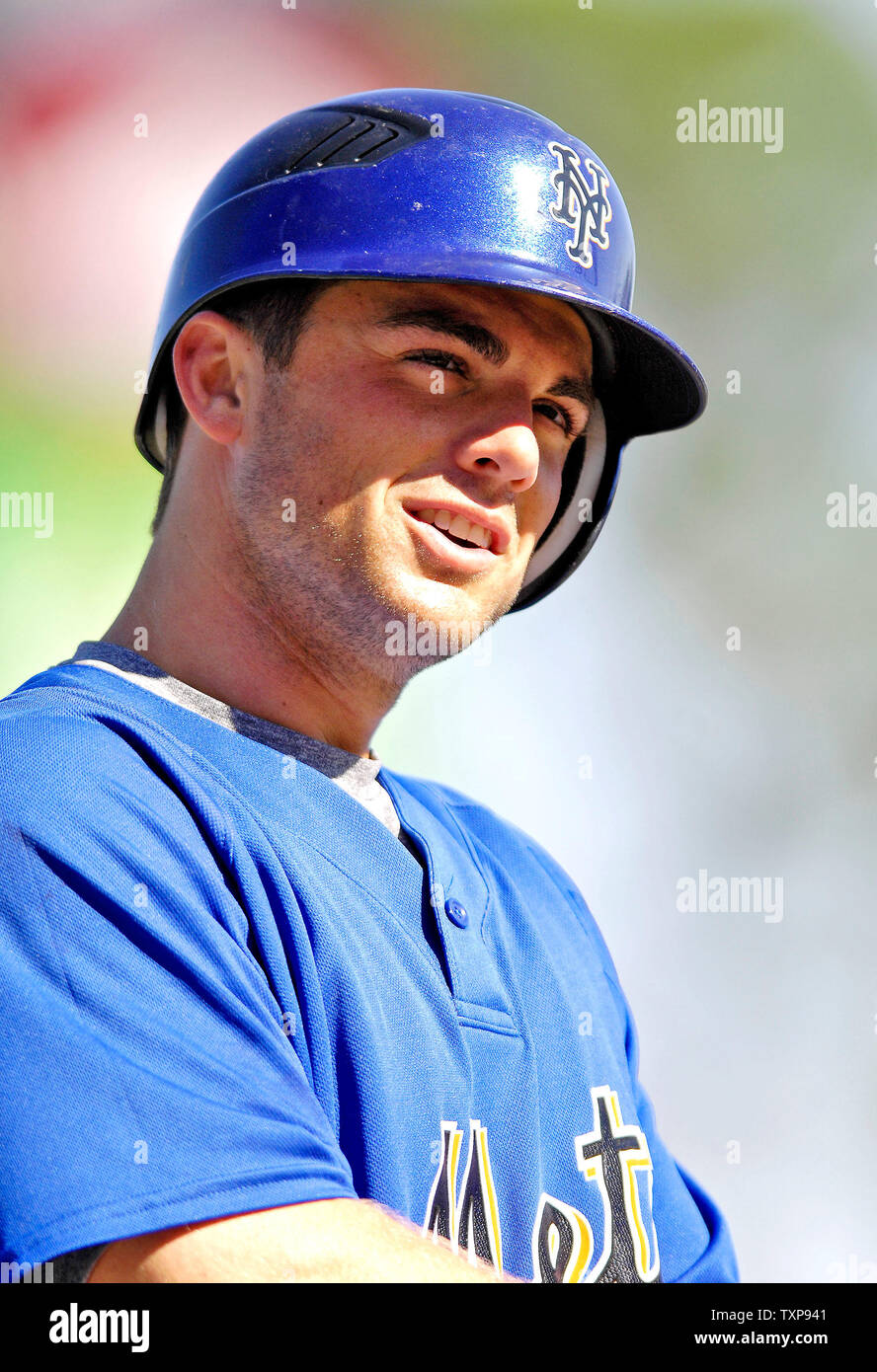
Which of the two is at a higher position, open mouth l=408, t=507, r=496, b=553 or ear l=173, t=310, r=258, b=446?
ear l=173, t=310, r=258, b=446

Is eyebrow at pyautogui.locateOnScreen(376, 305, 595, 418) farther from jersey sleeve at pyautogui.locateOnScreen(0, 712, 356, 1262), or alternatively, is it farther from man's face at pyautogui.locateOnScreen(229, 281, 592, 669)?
jersey sleeve at pyautogui.locateOnScreen(0, 712, 356, 1262)

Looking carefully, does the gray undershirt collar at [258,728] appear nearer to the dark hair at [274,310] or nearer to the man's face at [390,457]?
the man's face at [390,457]

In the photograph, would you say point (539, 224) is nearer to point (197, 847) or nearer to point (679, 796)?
point (197, 847)

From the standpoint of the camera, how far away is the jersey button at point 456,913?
134cm

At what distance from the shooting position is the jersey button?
1.34m

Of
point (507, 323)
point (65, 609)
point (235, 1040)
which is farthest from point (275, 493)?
point (65, 609)

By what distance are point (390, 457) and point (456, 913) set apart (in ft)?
1.69

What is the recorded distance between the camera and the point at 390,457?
1.41m

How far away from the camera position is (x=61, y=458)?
353 cm

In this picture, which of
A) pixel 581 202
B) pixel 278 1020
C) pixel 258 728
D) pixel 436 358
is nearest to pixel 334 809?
pixel 258 728

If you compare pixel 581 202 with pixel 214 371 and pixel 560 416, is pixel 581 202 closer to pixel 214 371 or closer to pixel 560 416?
pixel 560 416

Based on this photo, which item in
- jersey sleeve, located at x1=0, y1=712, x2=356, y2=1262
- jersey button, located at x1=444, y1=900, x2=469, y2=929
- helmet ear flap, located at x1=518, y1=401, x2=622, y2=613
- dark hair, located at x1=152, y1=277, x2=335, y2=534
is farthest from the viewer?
helmet ear flap, located at x1=518, y1=401, x2=622, y2=613

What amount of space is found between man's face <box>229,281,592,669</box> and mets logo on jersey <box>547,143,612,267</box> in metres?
0.13

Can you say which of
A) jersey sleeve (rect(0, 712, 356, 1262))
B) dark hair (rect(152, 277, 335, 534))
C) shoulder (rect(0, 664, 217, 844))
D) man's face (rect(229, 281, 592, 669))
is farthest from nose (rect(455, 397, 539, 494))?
jersey sleeve (rect(0, 712, 356, 1262))
